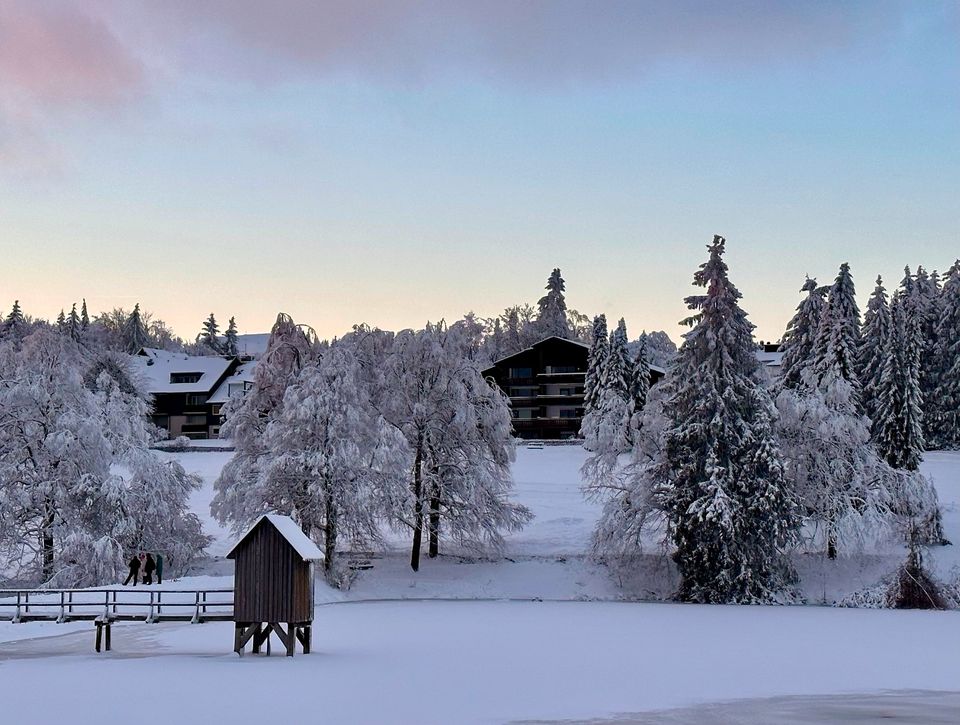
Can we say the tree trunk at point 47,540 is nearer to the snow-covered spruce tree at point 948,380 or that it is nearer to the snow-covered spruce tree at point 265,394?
the snow-covered spruce tree at point 265,394

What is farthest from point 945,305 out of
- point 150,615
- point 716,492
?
point 150,615

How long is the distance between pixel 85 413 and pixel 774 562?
100 ft

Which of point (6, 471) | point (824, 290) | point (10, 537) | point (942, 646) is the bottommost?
point (942, 646)

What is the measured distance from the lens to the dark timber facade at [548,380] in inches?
3799

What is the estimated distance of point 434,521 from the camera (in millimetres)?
50062

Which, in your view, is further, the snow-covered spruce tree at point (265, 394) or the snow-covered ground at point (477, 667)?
the snow-covered spruce tree at point (265, 394)

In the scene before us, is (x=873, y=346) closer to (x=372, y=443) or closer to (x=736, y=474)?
(x=736, y=474)

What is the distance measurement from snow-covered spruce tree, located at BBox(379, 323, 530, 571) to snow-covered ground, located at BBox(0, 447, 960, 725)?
7.71 ft

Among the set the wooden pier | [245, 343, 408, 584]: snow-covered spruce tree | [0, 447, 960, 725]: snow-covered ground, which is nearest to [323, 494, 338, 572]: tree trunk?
[245, 343, 408, 584]: snow-covered spruce tree

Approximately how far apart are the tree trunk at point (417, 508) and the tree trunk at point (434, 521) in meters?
0.60

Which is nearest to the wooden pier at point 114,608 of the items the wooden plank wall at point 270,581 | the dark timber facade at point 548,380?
the wooden plank wall at point 270,581

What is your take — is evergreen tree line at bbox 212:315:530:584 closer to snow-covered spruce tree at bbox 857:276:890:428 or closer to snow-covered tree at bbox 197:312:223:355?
snow-covered spruce tree at bbox 857:276:890:428

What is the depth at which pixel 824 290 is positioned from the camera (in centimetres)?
7969

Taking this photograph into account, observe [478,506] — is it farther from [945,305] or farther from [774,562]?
[945,305]
